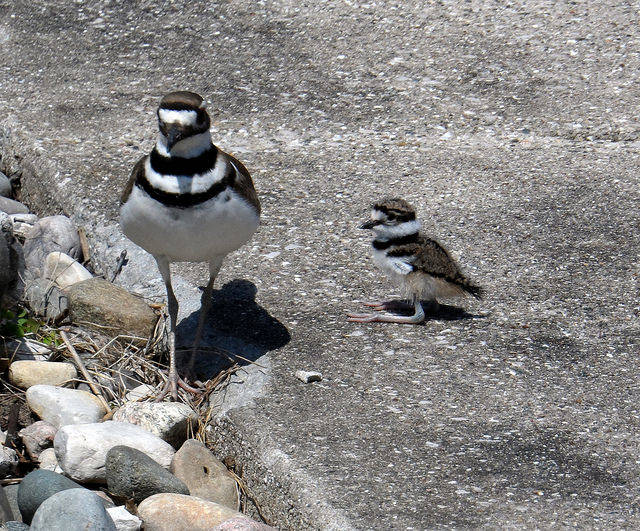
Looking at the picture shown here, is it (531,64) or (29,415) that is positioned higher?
(531,64)

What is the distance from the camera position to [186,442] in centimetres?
403

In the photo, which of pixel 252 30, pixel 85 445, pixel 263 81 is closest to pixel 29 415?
pixel 85 445

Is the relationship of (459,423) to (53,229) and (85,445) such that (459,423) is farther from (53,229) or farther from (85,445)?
(53,229)

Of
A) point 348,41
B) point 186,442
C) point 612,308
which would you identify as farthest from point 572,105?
point 186,442

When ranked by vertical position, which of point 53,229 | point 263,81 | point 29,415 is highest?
point 263,81

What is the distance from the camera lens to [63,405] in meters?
4.29

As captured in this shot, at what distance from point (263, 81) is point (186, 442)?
11.3ft

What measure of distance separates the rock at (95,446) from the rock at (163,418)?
8cm

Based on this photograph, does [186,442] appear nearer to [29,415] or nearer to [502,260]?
[29,415]

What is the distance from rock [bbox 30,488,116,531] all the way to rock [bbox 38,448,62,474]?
65cm

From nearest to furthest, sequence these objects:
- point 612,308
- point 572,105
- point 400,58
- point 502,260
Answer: point 612,308
point 502,260
point 572,105
point 400,58

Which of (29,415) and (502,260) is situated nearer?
(29,415)

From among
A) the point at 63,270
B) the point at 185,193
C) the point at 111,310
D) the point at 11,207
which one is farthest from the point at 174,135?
the point at 11,207

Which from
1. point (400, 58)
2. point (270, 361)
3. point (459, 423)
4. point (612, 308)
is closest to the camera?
point (459, 423)
